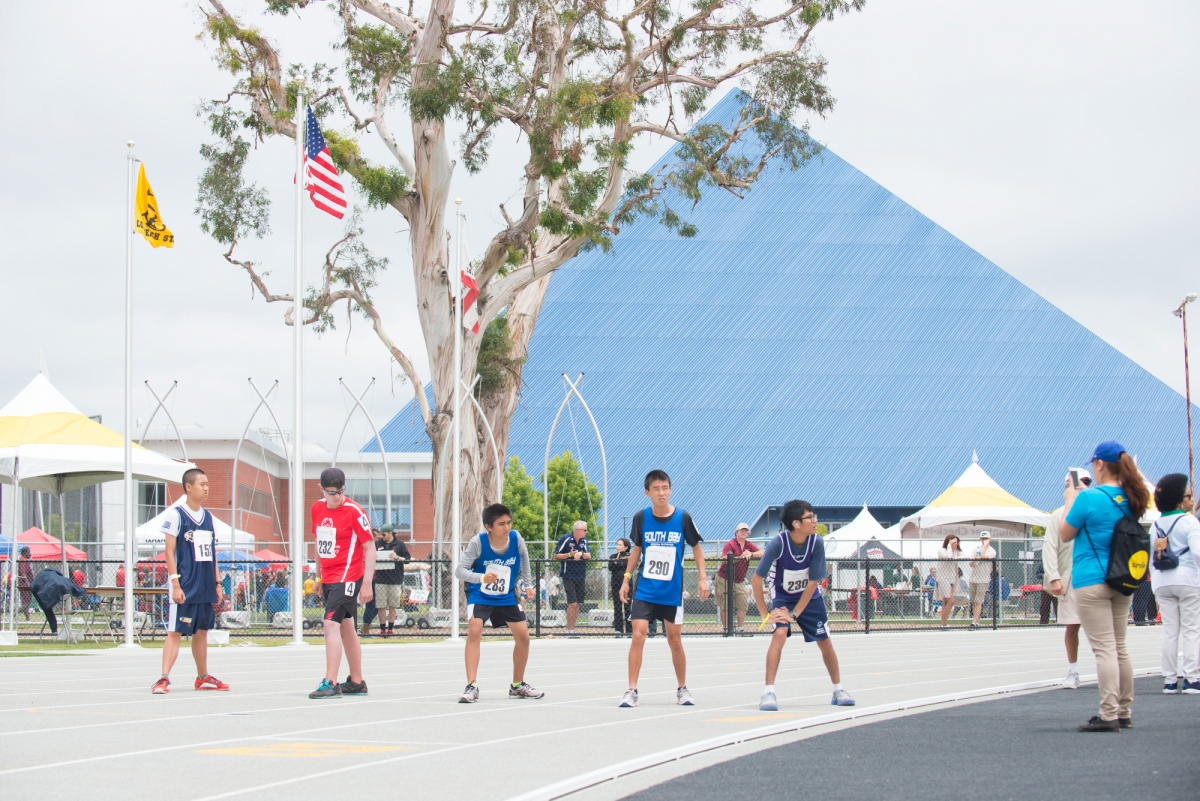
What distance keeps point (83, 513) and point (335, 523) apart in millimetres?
51971

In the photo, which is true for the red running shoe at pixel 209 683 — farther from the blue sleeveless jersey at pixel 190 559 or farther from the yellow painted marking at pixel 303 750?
the yellow painted marking at pixel 303 750

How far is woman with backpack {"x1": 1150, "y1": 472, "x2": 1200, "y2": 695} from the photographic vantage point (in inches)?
468

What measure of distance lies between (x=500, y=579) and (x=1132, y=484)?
4627 mm

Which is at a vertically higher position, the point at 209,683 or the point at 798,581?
the point at 798,581

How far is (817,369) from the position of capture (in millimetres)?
79438

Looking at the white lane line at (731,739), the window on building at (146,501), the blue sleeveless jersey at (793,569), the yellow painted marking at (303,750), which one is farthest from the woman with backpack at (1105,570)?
the window on building at (146,501)

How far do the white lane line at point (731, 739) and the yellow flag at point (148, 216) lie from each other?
1508 centimetres

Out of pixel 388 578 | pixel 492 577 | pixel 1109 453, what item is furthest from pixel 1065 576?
pixel 388 578

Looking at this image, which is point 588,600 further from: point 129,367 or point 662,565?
point 662,565

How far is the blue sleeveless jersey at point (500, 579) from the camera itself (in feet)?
37.5

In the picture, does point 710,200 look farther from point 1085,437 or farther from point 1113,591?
point 1113,591

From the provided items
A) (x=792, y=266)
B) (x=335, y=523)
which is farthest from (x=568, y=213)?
(x=792, y=266)

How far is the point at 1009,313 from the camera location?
83.9 meters

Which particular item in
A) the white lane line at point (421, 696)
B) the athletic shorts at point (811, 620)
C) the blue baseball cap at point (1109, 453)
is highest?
the blue baseball cap at point (1109, 453)
